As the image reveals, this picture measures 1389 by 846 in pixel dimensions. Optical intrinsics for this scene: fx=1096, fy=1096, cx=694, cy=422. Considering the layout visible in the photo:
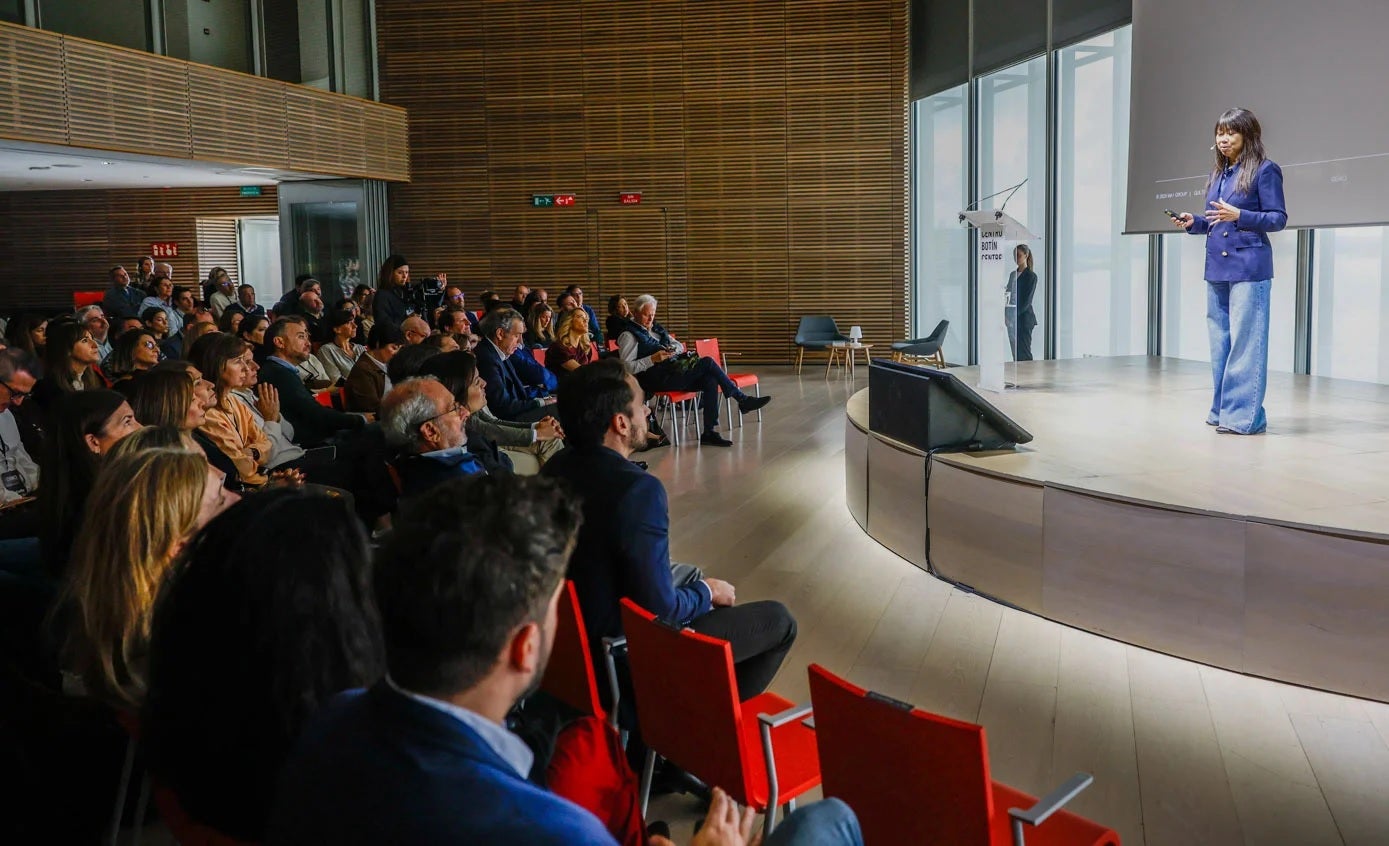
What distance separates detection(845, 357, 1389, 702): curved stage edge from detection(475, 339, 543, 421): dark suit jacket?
2.73 m

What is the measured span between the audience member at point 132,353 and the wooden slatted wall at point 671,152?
31.9 ft

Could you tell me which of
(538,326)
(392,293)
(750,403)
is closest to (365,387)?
(538,326)

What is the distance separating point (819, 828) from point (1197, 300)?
9588 mm

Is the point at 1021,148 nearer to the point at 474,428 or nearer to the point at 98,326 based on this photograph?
the point at 474,428

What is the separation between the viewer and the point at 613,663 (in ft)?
9.87

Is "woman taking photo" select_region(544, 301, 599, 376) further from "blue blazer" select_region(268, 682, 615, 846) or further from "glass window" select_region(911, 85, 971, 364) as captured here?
"blue blazer" select_region(268, 682, 615, 846)

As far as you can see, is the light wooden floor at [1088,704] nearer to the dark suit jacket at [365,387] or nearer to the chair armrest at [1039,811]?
the chair armrest at [1039,811]

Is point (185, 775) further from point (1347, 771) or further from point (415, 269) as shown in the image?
point (415, 269)

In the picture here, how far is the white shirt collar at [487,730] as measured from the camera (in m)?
1.26

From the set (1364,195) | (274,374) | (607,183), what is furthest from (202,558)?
(607,183)

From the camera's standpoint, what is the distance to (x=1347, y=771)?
336cm

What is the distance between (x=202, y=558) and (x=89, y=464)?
7.43 feet

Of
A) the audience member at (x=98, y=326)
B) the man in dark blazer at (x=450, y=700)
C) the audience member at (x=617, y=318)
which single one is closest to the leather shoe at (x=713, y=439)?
the audience member at (x=617, y=318)

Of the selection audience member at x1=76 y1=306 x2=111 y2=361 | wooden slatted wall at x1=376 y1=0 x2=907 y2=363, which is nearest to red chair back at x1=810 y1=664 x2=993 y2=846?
audience member at x1=76 y1=306 x2=111 y2=361
